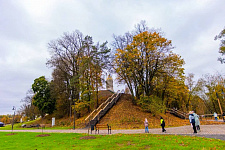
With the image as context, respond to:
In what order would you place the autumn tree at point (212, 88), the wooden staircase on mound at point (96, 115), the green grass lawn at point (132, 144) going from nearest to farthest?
the green grass lawn at point (132, 144)
the wooden staircase on mound at point (96, 115)
the autumn tree at point (212, 88)

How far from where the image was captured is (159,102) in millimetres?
22484

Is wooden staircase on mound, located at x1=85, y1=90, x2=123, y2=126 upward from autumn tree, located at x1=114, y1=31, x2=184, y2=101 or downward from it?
downward

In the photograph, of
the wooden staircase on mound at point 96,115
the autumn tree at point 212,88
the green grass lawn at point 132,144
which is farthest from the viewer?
the autumn tree at point 212,88

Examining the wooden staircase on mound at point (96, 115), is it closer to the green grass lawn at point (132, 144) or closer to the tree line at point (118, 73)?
the tree line at point (118, 73)

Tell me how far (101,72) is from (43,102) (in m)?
15.7

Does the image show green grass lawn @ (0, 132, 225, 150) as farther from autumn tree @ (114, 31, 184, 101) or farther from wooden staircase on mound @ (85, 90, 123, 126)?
autumn tree @ (114, 31, 184, 101)

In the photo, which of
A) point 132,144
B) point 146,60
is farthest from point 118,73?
point 132,144

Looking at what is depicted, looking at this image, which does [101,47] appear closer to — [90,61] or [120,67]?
[90,61]

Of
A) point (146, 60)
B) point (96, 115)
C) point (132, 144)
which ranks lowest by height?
point (132, 144)

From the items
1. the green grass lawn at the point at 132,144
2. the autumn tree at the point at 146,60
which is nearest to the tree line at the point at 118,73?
the autumn tree at the point at 146,60

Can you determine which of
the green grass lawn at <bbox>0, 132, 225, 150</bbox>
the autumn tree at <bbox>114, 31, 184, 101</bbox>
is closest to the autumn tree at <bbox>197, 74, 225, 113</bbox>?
the autumn tree at <bbox>114, 31, 184, 101</bbox>

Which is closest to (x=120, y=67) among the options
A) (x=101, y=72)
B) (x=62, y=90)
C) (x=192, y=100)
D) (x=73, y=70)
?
(x=101, y=72)

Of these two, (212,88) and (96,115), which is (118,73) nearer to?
(96,115)

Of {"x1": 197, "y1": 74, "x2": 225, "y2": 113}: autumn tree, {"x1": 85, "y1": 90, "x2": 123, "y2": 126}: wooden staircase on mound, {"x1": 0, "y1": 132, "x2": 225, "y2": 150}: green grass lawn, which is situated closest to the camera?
{"x1": 0, "y1": 132, "x2": 225, "y2": 150}: green grass lawn
